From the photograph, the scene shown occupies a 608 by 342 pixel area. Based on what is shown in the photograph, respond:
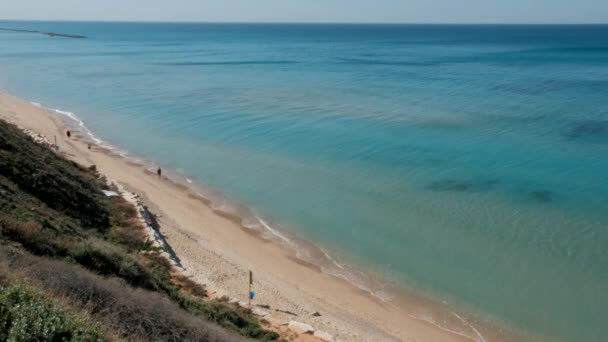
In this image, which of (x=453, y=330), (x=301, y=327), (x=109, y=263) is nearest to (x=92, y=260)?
(x=109, y=263)

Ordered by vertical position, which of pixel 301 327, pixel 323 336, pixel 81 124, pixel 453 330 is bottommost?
pixel 453 330

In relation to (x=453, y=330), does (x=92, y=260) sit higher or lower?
higher

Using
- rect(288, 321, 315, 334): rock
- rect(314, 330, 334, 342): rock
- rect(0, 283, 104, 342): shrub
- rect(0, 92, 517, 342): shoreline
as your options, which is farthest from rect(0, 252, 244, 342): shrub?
rect(0, 92, 517, 342): shoreline

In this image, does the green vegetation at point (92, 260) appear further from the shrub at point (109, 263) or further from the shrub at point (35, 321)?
the shrub at point (35, 321)

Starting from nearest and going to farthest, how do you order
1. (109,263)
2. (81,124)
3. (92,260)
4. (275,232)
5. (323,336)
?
(92,260) → (109,263) → (323,336) → (275,232) → (81,124)

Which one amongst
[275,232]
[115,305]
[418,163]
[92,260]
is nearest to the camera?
[115,305]

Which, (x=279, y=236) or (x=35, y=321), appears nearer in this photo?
(x=35, y=321)

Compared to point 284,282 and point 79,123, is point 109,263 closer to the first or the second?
point 284,282

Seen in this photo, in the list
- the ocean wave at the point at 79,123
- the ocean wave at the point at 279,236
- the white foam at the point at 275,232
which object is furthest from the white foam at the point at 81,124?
the white foam at the point at 275,232
